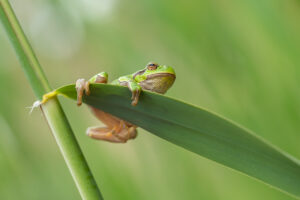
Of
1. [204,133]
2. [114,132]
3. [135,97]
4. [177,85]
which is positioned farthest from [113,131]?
[204,133]

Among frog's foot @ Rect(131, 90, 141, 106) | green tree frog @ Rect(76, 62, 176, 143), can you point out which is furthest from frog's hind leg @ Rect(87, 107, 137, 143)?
frog's foot @ Rect(131, 90, 141, 106)

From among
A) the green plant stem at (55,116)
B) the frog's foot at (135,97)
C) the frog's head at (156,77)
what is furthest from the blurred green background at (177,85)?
the frog's foot at (135,97)

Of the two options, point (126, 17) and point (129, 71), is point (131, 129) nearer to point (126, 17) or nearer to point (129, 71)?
point (129, 71)

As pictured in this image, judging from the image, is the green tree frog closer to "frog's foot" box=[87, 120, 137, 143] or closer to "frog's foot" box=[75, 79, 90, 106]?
"frog's foot" box=[87, 120, 137, 143]

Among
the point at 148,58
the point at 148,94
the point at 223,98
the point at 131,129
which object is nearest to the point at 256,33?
the point at 223,98

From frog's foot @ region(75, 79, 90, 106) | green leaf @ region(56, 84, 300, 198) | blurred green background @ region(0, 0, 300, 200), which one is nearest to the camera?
green leaf @ region(56, 84, 300, 198)

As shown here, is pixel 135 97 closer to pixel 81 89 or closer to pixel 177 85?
pixel 81 89
